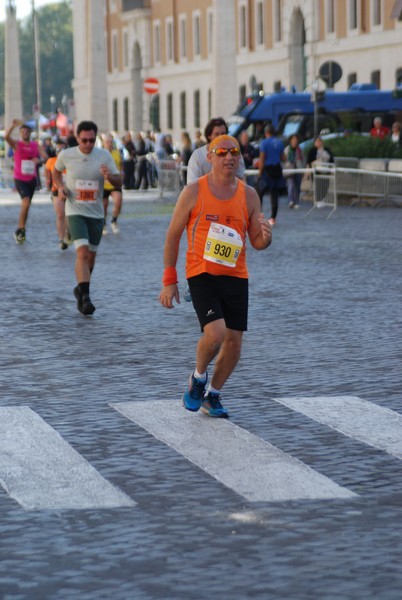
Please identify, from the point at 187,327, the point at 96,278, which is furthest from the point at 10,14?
the point at 187,327

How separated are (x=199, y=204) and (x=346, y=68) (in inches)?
2249

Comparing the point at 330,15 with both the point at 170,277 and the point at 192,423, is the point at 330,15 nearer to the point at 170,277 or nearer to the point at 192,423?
the point at 170,277

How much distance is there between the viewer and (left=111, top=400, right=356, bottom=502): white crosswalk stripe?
6816mm

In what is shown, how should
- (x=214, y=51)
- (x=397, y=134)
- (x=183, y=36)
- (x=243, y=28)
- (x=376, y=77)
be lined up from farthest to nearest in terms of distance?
1. (x=183, y=36)
2. (x=243, y=28)
3. (x=376, y=77)
4. (x=214, y=51)
5. (x=397, y=134)

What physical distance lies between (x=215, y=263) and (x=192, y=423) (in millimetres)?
868

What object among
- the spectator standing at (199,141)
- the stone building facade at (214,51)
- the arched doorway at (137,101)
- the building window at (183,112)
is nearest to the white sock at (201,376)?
the spectator standing at (199,141)

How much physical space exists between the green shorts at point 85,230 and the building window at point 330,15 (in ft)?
173

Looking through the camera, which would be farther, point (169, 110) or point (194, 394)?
point (169, 110)

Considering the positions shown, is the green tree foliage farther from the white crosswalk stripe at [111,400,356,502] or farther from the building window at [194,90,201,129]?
the white crosswalk stripe at [111,400,356,502]

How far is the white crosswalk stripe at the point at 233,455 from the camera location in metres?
6.82

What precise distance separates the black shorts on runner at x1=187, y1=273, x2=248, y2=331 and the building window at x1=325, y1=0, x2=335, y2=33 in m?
58.4

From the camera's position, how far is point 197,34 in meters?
81.8

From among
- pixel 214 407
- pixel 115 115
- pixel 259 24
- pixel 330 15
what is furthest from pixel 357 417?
pixel 115 115

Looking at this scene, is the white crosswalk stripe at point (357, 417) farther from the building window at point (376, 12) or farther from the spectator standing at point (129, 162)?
the building window at point (376, 12)
